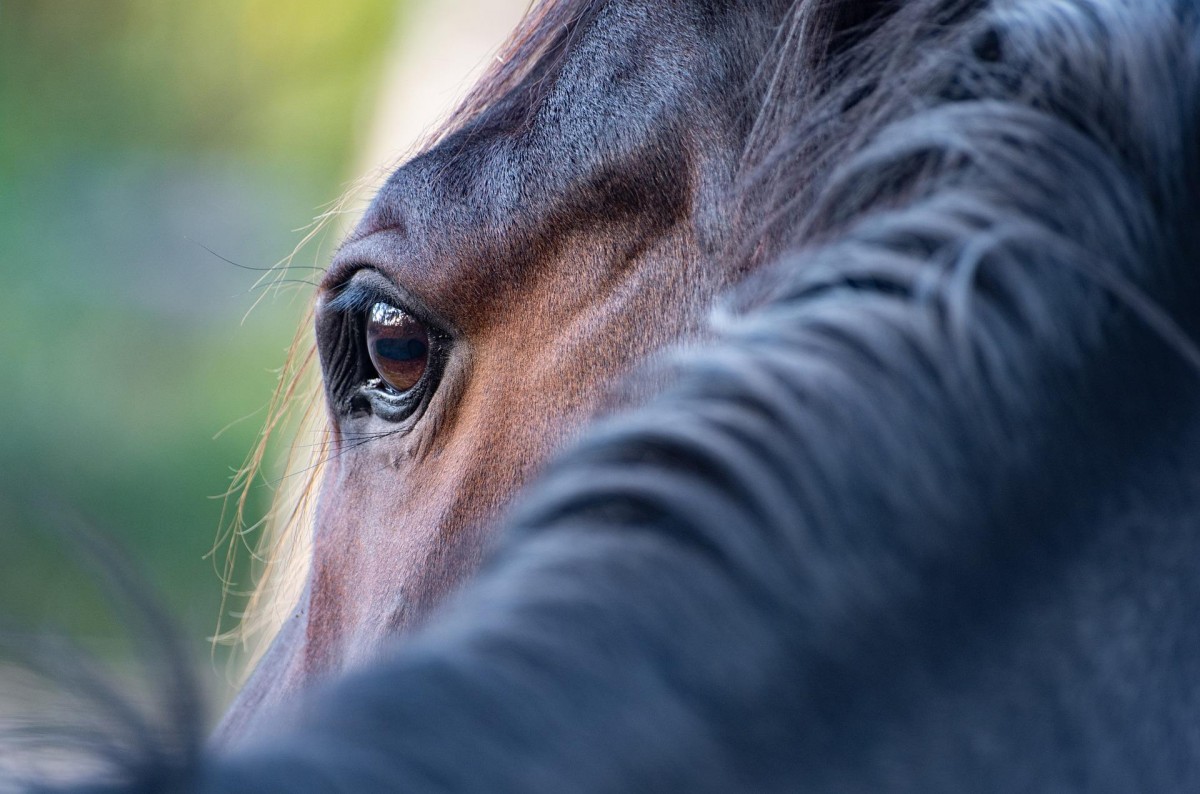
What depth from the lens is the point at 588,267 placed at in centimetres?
146

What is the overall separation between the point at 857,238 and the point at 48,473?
36.0ft

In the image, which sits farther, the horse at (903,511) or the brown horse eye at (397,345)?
the brown horse eye at (397,345)

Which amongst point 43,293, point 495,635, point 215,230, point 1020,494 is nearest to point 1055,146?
point 1020,494

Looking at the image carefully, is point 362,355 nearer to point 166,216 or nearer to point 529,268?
point 529,268

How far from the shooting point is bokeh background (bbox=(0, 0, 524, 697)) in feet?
32.0

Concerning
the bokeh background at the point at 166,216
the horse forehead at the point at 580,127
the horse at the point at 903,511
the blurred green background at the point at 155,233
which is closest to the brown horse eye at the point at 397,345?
the horse forehead at the point at 580,127

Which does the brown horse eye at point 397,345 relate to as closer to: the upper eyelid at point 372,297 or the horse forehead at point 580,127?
the upper eyelid at point 372,297

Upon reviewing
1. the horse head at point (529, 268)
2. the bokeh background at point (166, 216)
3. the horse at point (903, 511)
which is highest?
the bokeh background at point (166, 216)

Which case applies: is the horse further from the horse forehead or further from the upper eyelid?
the upper eyelid

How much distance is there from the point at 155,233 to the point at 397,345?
12.7 m

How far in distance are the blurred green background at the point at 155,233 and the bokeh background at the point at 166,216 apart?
0.07 ft

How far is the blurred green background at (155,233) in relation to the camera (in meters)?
11.1

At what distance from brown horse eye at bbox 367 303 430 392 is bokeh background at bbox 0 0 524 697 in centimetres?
521

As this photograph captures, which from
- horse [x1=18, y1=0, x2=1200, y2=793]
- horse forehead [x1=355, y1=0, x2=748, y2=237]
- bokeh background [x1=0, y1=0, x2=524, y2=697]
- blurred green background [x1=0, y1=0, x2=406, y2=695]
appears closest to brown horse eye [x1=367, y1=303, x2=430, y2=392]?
horse forehead [x1=355, y1=0, x2=748, y2=237]
